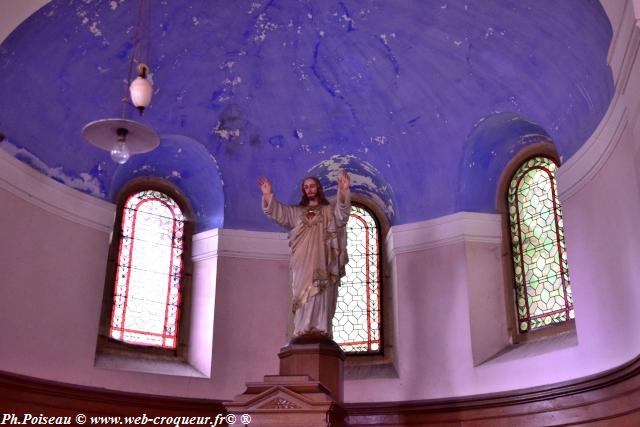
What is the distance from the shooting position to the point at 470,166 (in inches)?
394

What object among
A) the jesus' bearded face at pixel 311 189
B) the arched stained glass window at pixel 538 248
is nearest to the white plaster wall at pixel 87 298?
the jesus' bearded face at pixel 311 189

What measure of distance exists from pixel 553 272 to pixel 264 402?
12.5 ft

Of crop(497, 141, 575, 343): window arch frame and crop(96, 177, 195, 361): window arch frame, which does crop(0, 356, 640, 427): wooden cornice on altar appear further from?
crop(497, 141, 575, 343): window arch frame

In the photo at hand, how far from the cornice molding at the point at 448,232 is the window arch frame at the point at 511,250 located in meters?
0.14

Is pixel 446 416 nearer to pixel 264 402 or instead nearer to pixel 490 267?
pixel 490 267

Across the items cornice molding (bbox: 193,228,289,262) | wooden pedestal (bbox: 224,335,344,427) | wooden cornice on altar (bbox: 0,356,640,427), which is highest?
cornice molding (bbox: 193,228,289,262)

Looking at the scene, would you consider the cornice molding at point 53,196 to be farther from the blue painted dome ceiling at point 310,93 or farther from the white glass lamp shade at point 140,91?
the white glass lamp shade at point 140,91

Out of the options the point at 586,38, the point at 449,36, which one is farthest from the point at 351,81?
the point at 586,38

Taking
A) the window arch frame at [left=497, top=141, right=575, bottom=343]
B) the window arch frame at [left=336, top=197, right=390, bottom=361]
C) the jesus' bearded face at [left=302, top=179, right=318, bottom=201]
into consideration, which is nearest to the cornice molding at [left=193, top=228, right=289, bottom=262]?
the window arch frame at [left=336, top=197, right=390, bottom=361]

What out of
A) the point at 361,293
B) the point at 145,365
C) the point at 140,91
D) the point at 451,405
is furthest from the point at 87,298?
the point at 451,405

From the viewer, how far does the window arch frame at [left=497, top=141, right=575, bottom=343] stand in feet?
29.6

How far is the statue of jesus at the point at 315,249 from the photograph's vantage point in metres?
8.28

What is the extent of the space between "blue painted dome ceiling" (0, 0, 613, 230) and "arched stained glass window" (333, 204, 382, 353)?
442 mm

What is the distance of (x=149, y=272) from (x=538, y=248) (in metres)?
4.57
